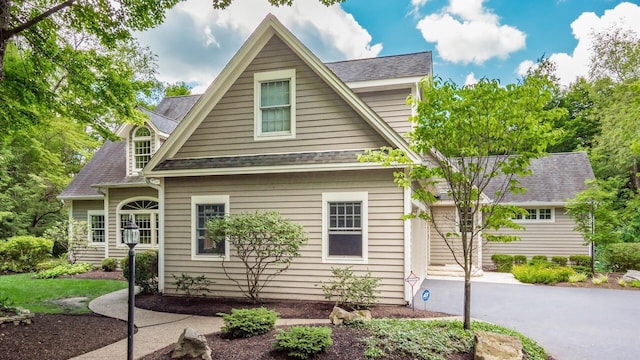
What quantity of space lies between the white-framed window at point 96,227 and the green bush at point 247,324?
1263 cm

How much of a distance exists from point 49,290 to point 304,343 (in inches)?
394

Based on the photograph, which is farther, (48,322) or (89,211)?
(89,211)

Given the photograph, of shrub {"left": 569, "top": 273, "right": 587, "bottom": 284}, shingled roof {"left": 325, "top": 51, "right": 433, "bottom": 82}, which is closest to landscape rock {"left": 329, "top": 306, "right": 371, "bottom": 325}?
shingled roof {"left": 325, "top": 51, "right": 433, "bottom": 82}

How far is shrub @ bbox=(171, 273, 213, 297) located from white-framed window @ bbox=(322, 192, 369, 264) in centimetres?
316

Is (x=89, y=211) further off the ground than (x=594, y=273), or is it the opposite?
(x=89, y=211)

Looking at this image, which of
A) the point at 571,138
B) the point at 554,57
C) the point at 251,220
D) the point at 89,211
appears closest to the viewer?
the point at 251,220

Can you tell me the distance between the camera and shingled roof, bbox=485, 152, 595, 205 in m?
16.3

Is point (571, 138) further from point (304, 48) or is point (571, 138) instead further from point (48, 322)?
point (48, 322)

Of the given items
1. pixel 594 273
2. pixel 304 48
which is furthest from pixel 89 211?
pixel 594 273

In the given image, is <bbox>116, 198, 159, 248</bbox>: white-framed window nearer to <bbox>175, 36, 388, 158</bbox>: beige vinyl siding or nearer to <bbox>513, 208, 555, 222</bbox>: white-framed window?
<bbox>175, 36, 388, 158</bbox>: beige vinyl siding

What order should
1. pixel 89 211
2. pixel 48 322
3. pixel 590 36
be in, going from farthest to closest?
1. pixel 590 36
2. pixel 89 211
3. pixel 48 322

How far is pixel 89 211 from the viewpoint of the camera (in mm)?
15516

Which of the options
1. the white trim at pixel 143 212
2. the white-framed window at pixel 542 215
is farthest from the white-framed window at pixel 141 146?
the white-framed window at pixel 542 215

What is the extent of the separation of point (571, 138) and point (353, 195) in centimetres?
2885
